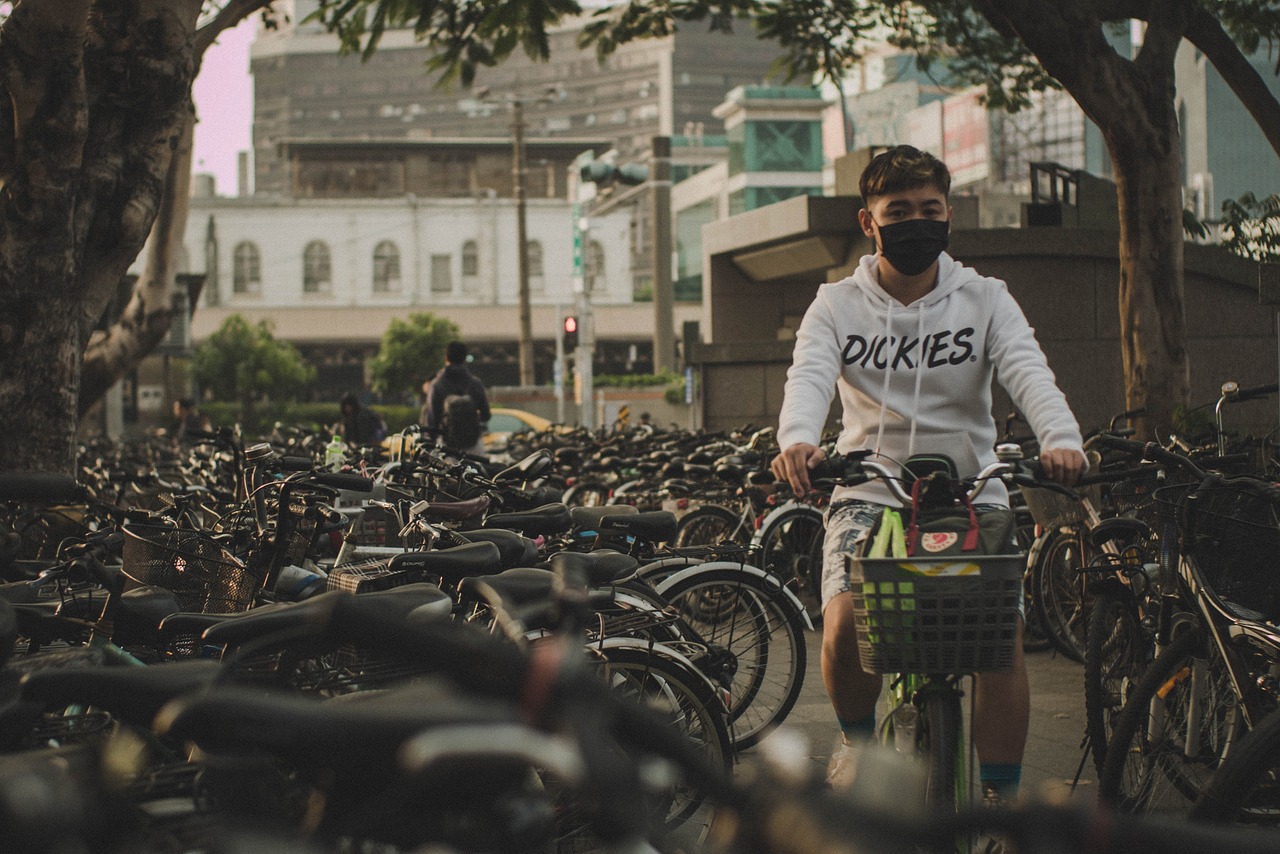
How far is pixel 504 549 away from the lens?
14.7 ft

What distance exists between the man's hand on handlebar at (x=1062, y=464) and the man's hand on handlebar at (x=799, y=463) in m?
0.48

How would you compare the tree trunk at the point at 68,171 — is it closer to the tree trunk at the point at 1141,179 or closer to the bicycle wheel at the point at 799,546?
the bicycle wheel at the point at 799,546

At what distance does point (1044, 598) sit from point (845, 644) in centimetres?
410

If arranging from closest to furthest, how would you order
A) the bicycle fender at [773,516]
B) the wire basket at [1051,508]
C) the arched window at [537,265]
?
the wire basket at [1051,508], the bicycle fender at [773,516], the arched window at [537,265]

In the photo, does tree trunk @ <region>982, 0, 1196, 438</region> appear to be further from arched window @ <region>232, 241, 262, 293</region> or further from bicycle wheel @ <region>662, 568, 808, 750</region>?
arched window @ <region>232, 241, 262, 293</region>

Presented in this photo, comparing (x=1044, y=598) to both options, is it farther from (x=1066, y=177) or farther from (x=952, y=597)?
(x=1066, y=177)

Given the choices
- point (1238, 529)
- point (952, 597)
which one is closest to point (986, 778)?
point (952, 597)

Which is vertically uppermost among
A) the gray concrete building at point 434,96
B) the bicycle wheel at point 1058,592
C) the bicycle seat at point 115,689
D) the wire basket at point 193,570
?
the gray concrete building at point 434,96

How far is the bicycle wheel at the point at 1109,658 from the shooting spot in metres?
4.70

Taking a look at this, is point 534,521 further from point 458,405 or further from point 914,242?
point 458,405

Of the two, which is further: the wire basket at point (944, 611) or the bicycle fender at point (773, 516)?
the bicycle fender at point (773, 516)

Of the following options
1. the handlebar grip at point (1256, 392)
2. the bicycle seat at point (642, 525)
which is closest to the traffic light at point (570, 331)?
the handlebar grip at point (1256, 392)

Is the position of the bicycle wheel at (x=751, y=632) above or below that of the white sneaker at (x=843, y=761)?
below

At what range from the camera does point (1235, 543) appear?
3885 millimetres
